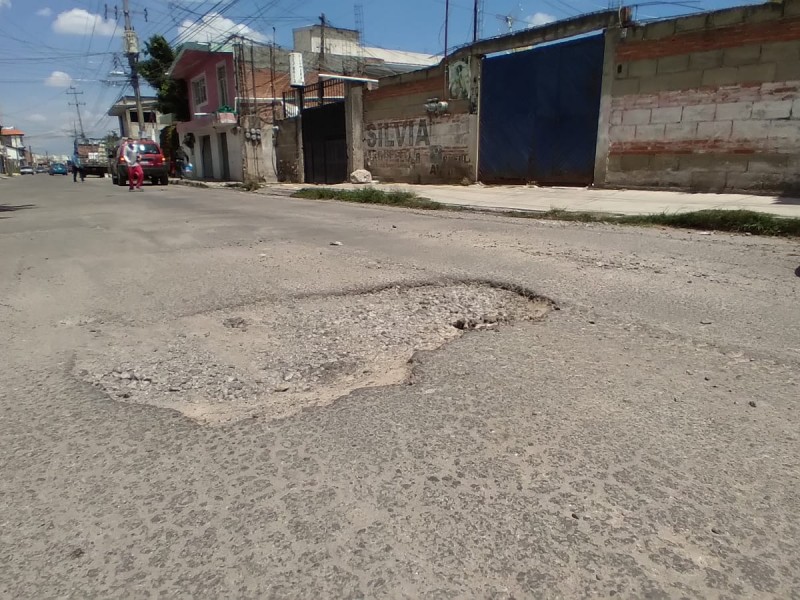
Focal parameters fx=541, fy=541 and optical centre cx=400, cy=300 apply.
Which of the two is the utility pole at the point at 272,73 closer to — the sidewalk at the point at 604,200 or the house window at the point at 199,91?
the house window at the point at 199,91

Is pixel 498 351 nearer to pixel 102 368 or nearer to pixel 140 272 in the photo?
pixel 102 368

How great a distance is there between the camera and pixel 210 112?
29.5 metres

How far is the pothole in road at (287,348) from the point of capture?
264 centimetres

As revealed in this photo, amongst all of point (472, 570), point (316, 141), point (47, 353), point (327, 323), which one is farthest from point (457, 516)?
point (316, 141)

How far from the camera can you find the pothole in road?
2.64 metres

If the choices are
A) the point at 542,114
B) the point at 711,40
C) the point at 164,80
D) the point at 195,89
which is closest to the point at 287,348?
the point at 711,40

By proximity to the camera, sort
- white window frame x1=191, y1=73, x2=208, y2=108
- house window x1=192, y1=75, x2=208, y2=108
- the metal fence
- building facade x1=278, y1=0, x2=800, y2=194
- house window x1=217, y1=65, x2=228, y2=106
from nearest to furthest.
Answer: building facade x1=278, y1=0, x2=800, y2=194
the metal fence
house window x1=217, y1=65, x2=228, y2=106
white window frame x1=191, y1=73, x2=208, y2=108
house window x1=192, y1=75, x2=208, y2=108

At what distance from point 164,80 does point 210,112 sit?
6839mm

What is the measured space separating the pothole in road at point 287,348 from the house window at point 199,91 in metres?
30.1

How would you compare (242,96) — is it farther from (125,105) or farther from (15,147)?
(15,147)

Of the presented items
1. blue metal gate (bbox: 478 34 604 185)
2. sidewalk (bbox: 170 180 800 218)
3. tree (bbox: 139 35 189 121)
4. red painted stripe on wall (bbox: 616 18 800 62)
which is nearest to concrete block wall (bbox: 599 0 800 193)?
red painted stripe on wall (bbox: 616 18 800 62)

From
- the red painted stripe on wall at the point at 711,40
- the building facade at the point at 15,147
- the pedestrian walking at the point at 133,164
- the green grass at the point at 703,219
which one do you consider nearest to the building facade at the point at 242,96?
the pedestrian walking at the point at 133,164

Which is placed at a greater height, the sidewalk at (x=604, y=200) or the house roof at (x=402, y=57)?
the house roof at (x=402, y=57)

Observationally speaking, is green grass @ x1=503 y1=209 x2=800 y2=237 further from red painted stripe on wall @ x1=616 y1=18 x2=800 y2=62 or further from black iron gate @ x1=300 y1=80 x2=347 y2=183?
black iron gate @ x1=300 y1=80 x2=347 y2=183
